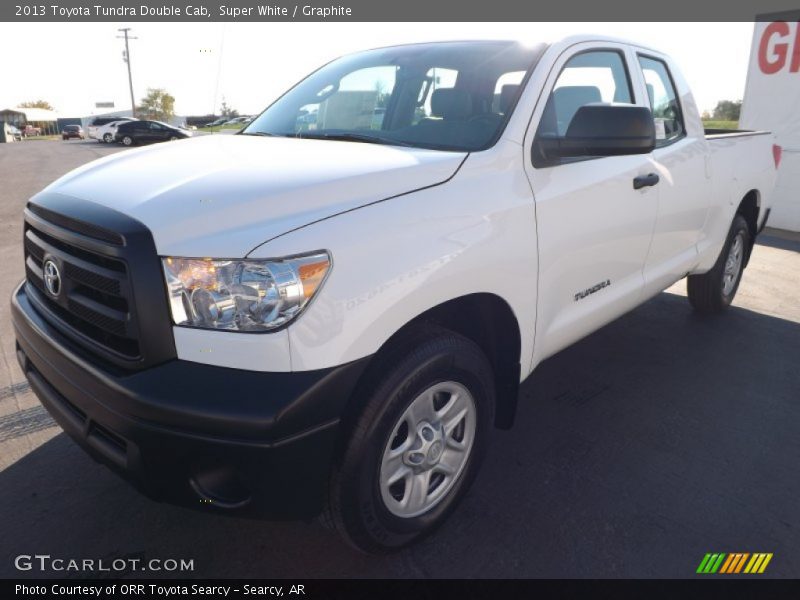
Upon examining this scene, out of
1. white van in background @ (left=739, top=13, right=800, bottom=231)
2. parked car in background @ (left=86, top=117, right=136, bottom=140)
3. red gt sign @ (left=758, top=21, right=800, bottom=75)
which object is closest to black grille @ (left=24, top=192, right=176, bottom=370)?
white van in background @ (left=739, top=13, right=800, bottom=231)

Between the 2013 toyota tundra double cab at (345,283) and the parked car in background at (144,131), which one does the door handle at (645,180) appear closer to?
the 2013 toyota tundra double cab at (345,283)

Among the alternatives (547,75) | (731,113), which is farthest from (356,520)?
(731,113)

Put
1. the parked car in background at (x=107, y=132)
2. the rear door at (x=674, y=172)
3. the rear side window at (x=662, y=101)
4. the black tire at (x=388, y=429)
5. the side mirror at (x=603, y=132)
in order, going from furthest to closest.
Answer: the parked car in background at (x=107, y=132)
the rear side window at (x=662, y=101)
the rear door at (x=674, y=172)
the side mirror at (x=603, y=132)
the black tire at (x=388, y=429)

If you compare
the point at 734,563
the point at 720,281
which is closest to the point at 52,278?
the point at 734,563

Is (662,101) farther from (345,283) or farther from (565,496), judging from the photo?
(345,283)

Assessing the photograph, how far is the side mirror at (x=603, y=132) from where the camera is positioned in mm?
2400

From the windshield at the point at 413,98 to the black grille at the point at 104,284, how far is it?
3.89ft

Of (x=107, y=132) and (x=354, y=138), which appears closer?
(x=354, y=138)

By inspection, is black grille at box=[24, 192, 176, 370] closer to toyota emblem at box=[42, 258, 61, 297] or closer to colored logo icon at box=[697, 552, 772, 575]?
toyota emblem at box=[42, 258, 61, 297]

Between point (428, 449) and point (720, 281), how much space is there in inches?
141

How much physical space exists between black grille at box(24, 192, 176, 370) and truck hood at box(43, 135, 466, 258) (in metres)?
0.06

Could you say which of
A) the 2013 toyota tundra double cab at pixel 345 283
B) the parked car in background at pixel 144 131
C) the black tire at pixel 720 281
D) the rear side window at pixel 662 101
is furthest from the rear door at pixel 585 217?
the parked car in background at pixel 144 131

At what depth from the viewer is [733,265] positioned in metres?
4.97

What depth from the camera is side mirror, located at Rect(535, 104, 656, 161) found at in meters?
2.40
